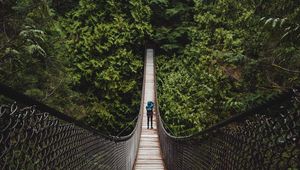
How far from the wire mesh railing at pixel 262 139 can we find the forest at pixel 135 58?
11.4 feet

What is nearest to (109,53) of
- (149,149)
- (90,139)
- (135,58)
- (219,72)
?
(135,58)

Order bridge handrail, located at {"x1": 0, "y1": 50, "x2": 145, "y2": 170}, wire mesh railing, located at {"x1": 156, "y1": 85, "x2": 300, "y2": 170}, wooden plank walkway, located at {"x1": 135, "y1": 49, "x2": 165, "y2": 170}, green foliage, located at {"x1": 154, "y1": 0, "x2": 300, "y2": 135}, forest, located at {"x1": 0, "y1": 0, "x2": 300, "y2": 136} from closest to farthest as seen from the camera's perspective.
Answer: bridge handrail, located at {"x1": 0, "y1": 50, "x2": 145, "y2": 170}, wire mesh railing, located at {"x1": 156, "y1": 85, "x2": 300, "y2": 170}, forest, located at {"x1": 0, "y1": 0, "x2": 300, "y2": 136}, green foliage, located at {"x1": 154, "y1": 0, "x2": 300, "y2": 135}, wooden plank walkway, located at {"x1": 135, "y1": 49, "x2": 165, "y2": 170}

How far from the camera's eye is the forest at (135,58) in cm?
790

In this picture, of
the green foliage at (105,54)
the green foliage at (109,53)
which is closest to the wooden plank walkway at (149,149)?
the green foliage at (105,54)

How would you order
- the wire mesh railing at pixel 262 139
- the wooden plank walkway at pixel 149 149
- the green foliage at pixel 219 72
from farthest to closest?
the wooden plank walkway at pixel 149 149 < the green foliage at pixel 219 72 < the wire mesh railing at pixel 262 139

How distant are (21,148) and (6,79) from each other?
595 centimetres

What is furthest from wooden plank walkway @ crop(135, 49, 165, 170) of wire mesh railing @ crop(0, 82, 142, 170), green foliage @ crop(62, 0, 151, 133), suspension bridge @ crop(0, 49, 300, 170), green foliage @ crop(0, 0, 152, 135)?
wire mesh railing @ crop(0, 82, 142, 170)

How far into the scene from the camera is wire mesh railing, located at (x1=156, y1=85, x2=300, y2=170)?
131 centimetres

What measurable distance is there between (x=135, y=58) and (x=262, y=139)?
17581 millimetres

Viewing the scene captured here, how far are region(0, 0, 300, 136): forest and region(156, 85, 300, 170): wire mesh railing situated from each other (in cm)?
349

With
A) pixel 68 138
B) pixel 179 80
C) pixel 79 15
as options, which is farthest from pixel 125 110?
pixel 68 138

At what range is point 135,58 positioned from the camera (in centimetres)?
1908

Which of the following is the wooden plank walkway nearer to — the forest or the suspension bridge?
the forest

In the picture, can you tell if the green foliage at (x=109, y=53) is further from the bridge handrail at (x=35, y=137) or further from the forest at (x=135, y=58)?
the bridge handrail at (x=35, y=137)
